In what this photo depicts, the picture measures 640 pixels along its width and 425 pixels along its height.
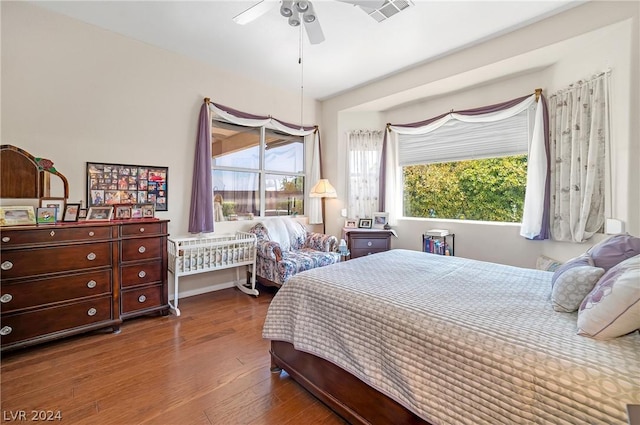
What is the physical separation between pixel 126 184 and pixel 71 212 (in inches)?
23.4

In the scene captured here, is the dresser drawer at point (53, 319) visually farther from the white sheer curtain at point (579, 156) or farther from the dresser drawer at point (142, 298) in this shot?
the white sheer curtain at point (579, 156)

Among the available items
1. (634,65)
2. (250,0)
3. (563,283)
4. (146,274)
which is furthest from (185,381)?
(634,65)

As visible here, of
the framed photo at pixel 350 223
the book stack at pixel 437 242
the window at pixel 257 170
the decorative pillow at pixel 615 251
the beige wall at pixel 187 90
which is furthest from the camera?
the framed photo at pixel 350 223

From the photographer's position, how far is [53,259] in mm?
2223

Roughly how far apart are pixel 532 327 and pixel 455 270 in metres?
0.91

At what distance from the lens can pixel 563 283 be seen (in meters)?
1.32

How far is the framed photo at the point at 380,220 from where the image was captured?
428 cm

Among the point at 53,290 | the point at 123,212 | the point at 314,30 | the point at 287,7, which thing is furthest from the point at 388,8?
the point at 53,290

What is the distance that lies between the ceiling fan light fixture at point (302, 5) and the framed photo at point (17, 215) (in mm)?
2706

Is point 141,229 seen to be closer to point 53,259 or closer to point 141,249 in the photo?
point 141,249

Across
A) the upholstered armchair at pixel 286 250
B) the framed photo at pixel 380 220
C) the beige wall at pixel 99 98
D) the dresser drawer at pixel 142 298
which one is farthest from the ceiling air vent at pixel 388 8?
the dresser drawer at pixel 142 298

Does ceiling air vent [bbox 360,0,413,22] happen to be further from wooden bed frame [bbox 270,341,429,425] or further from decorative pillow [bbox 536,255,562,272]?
decorative pillow [bbox 536,255,562,272]

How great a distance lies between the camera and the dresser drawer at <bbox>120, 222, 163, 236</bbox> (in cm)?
260

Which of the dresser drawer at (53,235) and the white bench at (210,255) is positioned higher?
the dresser drawer at (53,235)
